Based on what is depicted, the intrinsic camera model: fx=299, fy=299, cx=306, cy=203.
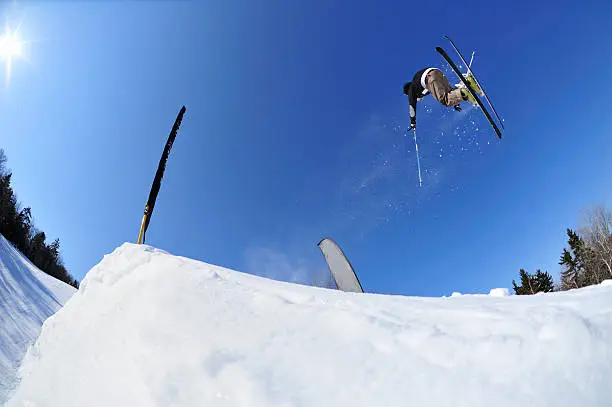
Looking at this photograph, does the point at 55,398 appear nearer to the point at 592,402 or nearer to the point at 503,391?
the point at 503,391

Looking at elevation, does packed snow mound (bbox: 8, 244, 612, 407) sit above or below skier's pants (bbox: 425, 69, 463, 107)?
below

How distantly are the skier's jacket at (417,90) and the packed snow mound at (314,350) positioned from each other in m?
6.30

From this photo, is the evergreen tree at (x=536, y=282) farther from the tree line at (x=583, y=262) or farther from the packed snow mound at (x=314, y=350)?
A: the packed snow mound at (x=314, y=350)

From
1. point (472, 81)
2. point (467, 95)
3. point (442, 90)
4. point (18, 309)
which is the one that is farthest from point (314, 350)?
point (18, 309)

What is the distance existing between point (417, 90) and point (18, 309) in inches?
484

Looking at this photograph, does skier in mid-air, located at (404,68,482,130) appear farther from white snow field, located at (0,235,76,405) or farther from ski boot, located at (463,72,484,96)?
white snow field, located at (0,235,76,405)

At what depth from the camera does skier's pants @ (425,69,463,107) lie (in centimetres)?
692

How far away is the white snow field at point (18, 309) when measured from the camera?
4.31 meters

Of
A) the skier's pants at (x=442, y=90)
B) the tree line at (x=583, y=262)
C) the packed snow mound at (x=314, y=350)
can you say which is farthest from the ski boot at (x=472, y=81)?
the tree line at (x=583, y=262)

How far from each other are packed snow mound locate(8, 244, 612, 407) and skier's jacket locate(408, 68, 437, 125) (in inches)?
248

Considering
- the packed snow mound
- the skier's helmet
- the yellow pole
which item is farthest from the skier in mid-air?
the yellow pole

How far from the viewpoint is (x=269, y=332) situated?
2.02 m

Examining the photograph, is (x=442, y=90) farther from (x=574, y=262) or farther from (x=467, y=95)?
(x=574, y=262)

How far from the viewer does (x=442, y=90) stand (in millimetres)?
6930
